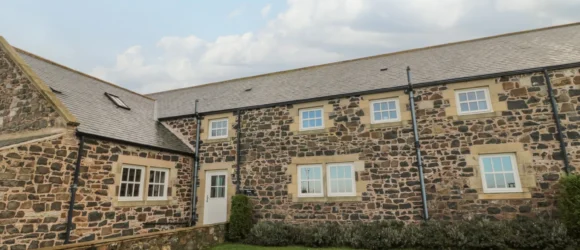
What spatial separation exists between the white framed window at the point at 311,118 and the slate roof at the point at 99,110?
479 centimetres

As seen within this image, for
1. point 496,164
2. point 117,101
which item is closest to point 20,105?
point 117,101

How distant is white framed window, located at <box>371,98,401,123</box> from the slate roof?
7341 millimetres

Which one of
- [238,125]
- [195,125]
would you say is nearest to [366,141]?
[238,125]

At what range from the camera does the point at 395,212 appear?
9.69 meters

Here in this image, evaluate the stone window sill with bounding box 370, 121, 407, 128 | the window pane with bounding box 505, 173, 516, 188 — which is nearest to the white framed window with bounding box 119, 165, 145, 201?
the stone window sill with bounding box 370, 121, 407, 128

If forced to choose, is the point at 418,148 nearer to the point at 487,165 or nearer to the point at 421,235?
the point at 487,165

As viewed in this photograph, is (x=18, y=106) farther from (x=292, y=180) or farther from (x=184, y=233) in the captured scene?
(x=292, y=180)

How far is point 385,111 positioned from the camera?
1077cm

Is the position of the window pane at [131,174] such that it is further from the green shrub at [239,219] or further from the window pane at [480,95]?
the window pane at [480,95]

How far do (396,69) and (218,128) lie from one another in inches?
296

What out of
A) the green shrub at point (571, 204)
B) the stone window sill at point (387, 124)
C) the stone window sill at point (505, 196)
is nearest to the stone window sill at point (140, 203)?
the stone window sill at point (387, 124)

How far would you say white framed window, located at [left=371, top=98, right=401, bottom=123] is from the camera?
34.8 ft

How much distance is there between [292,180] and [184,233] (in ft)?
13.5

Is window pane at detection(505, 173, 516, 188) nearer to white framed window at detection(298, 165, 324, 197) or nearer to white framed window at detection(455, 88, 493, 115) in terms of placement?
white framed window at detection(455, 88, 493, 115)
